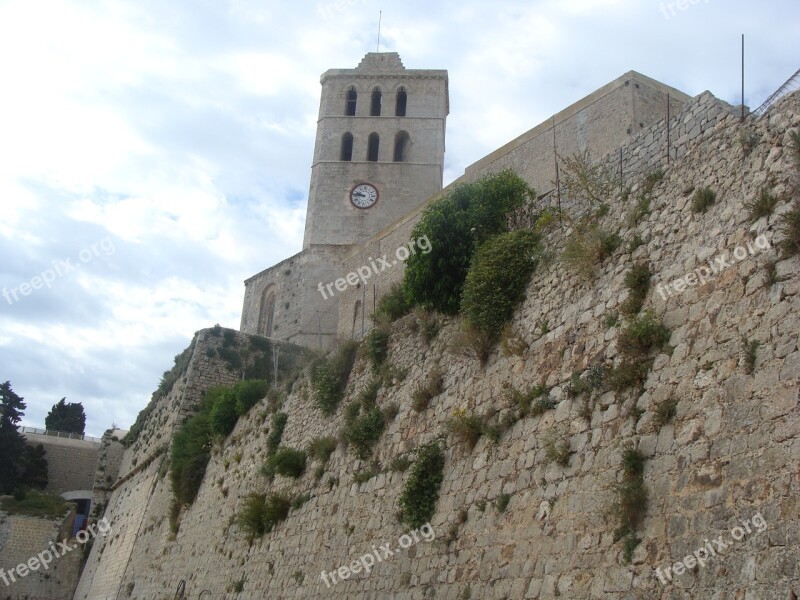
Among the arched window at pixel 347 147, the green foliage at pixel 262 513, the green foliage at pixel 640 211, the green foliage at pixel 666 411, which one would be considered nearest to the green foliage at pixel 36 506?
the arched window at pixel 347 147

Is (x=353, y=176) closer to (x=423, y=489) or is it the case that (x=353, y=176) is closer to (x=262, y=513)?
(x=262, y=513)

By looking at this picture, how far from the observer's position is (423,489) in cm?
1092

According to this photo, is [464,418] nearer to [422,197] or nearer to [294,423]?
[294,423]

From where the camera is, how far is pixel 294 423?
1700 centimetres

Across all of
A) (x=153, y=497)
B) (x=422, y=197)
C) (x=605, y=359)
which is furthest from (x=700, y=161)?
(x=422, y=197)

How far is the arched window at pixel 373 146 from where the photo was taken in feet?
123

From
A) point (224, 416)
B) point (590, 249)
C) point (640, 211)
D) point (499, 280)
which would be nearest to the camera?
point (640, 211)

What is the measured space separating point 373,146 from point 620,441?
3095 cm

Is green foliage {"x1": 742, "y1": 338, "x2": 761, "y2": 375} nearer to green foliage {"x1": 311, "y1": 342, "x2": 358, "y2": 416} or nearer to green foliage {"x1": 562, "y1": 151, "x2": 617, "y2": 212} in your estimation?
green foliage {"x1": 562, "y1": 151, "x2": 617, "y2": 212}

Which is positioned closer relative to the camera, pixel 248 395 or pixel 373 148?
pixel 248 395

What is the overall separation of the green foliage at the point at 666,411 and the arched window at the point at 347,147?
100ft

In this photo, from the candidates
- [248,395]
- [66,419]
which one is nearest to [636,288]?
[248,395]

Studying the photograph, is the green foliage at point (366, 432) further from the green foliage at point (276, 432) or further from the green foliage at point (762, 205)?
the green foliage at point (762, 205)

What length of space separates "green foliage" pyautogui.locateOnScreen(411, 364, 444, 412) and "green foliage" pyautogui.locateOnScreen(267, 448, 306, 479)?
3709mm
